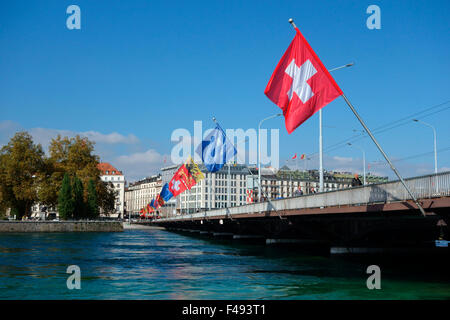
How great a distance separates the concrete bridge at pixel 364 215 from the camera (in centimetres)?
2380

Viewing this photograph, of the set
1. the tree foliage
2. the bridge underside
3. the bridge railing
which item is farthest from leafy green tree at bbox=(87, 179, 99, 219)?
the bridge railing

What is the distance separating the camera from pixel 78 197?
10400 cm

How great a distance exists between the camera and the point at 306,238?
6341 cm

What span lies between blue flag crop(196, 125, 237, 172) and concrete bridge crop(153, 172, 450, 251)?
5.86m

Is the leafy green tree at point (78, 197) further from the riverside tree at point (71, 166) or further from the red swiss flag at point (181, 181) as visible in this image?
the red swiss flag at point (181, 181)

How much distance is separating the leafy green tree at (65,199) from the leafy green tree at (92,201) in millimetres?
5356

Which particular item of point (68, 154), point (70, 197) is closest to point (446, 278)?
point (70, 197)

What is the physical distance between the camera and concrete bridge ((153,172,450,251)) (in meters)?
23.8

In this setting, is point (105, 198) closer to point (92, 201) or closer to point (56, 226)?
point (92, 201)

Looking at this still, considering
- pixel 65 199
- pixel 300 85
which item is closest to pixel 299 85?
pixel 300 85

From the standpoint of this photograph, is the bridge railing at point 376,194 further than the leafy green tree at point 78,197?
No

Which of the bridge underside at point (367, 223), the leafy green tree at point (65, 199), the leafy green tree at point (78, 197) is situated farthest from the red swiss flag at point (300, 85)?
the leafy green tree at point (78, 197)

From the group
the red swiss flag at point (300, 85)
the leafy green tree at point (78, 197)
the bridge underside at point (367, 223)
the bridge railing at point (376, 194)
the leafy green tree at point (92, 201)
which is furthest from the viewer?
the leafy green tree at point (92, 201)

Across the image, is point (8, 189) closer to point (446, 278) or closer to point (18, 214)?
point (18, 214)
